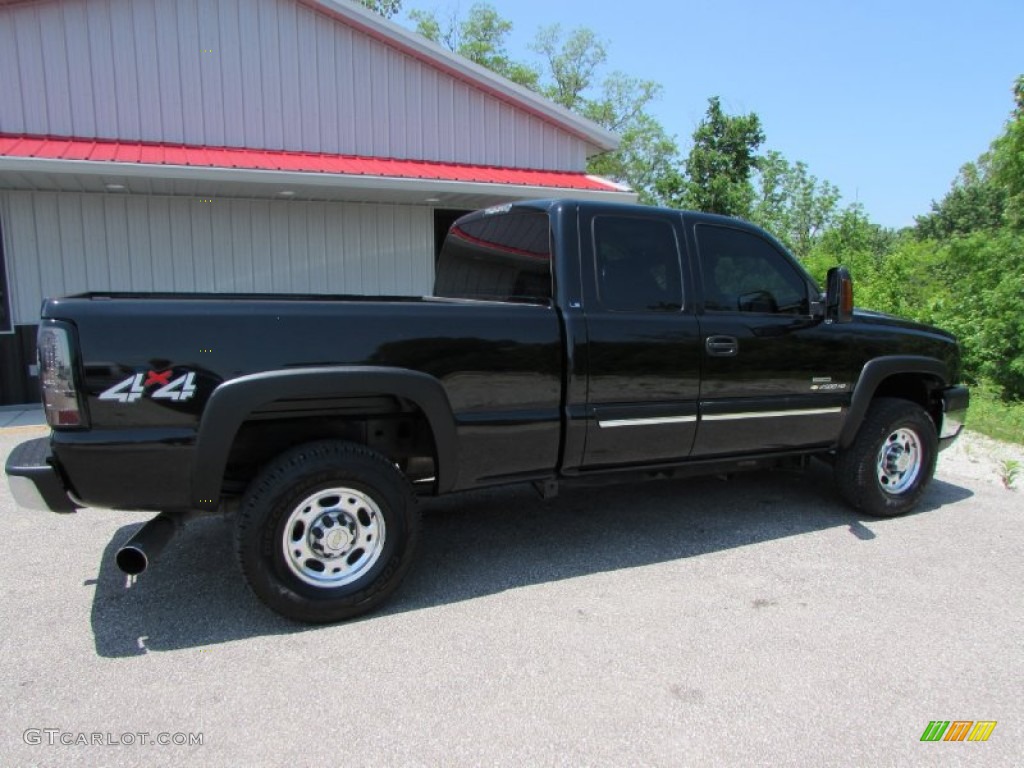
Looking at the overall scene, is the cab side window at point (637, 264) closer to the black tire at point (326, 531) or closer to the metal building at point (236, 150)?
the black tire at point (326, 531)

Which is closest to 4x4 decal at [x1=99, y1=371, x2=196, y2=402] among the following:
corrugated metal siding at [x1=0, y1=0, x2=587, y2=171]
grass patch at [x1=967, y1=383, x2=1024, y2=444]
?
corrugated metal siding at [x1=0, y1=0, x2=587, y2=171]

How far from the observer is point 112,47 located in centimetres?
867

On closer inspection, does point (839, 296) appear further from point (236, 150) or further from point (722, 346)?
point (236, 150)

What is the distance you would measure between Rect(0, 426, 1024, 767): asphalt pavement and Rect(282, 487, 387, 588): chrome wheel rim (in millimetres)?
276

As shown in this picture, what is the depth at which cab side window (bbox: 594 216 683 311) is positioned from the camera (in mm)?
3795

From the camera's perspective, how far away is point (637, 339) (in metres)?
3.76

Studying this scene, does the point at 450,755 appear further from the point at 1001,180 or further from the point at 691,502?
the point at 1001,180

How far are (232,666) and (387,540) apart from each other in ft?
2.76

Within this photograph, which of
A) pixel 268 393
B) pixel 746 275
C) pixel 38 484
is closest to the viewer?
pixel 38 484

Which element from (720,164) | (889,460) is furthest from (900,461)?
(720,164)

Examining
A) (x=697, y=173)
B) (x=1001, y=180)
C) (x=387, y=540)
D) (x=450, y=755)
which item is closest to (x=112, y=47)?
(x=387, y=540)

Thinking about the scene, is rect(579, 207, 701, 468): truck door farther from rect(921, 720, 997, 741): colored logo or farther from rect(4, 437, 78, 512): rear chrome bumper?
rect(4, 437, 78, 512): rear chrome bumper

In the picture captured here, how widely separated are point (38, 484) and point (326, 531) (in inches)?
47.2

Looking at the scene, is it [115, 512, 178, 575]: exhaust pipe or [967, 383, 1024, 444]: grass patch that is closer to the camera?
[115, 512, 178, 575]: exhaust pipe
